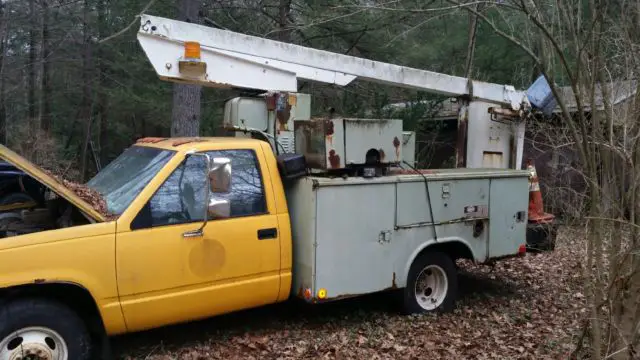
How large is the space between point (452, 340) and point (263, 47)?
3590mm

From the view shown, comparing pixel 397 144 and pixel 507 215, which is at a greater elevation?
pixel 397 144

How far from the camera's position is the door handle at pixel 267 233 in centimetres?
516

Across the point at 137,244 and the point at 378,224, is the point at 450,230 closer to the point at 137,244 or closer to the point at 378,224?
the point at 378,224

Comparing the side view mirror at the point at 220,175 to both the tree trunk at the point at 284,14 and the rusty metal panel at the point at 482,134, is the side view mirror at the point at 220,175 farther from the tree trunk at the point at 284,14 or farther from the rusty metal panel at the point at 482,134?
the tree trunk at the point at 284,14

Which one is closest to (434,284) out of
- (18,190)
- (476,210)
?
(476,210)

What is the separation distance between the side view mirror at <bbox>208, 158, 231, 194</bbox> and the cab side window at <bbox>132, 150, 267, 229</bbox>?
0.87ft

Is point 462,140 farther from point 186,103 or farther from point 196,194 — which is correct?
point 186,103

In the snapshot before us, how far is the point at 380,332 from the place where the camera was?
5746 millimetres

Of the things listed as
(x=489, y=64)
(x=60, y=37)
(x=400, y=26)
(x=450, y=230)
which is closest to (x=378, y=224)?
(x=450, y=230)

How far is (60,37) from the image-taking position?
63.0ft

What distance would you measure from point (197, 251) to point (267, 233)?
69cm

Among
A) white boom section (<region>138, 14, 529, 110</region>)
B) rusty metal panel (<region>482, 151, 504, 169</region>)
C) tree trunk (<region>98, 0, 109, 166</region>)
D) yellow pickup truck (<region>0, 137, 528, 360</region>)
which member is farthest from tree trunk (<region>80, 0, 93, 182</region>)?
yellow pickup truck (<region>0, 137, 528, 360</region>)

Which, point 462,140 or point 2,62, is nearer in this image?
point 462,140

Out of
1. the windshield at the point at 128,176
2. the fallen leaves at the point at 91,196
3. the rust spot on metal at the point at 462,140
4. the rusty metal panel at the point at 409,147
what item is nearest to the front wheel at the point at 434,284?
the rusty metal panel at the point at 409,147
